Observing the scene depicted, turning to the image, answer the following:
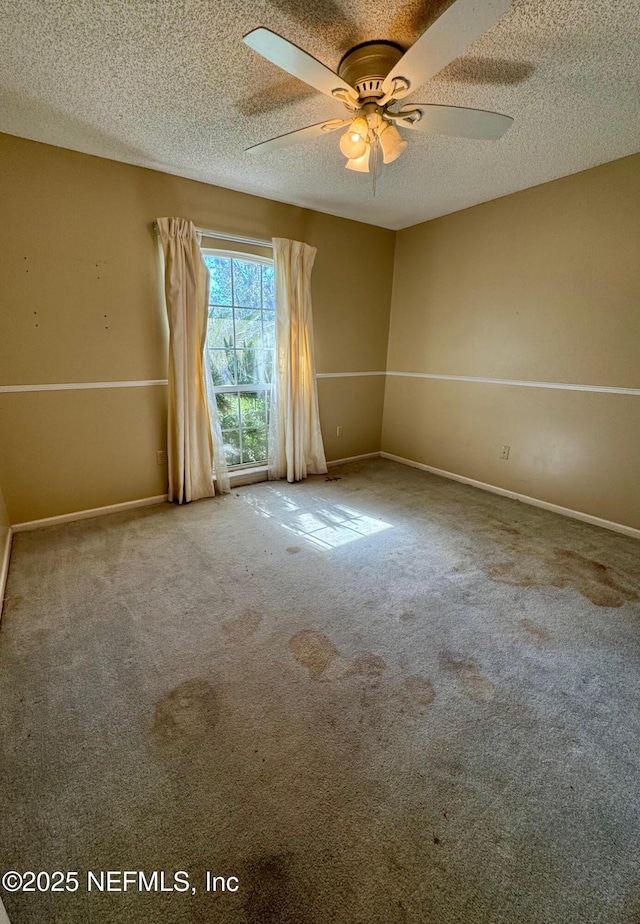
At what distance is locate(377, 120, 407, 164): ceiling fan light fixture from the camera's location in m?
1.71

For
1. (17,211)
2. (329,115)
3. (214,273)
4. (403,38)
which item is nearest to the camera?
(403,38)

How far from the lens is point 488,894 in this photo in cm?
94

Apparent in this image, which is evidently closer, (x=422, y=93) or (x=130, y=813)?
(x=130, y=813)

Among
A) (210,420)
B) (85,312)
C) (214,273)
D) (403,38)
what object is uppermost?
(403,38)

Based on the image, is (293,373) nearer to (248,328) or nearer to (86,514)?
(248,328)

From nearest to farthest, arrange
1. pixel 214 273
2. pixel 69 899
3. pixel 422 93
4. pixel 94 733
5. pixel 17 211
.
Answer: pixel 69 899 → pixel 94 733 → pixel 422 93 → pixel 17 211 → pixel 214 273

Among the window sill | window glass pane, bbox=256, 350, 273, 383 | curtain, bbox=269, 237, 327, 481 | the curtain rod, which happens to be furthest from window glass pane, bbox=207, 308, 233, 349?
the window sill

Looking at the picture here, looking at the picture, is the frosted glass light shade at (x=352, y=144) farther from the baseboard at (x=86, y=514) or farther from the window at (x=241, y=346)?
the baseboard at (x=86, y=514)

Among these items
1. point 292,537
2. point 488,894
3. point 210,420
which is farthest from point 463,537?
point 210,420

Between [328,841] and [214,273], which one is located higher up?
[214,273]

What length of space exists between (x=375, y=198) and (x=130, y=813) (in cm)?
401

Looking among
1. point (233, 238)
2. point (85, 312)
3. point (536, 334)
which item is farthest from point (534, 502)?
point (85, 312)

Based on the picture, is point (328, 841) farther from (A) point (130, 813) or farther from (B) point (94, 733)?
(B) point (94, 733)

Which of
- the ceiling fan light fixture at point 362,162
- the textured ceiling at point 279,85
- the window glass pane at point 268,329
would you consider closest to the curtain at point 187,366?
the textured ceiling at point 279,85
